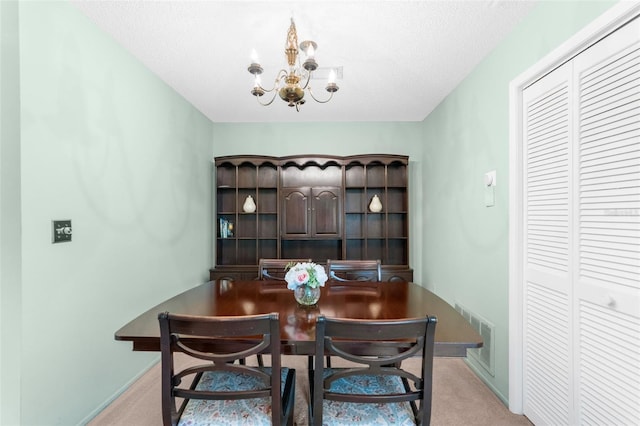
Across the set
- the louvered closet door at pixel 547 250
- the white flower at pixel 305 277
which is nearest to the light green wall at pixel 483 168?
the louvered closet door at pixel 547 250

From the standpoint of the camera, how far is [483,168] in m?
2.32

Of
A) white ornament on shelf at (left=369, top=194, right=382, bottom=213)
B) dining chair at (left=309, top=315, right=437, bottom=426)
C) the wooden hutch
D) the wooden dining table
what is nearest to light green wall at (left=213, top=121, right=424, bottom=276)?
the wooden hutch

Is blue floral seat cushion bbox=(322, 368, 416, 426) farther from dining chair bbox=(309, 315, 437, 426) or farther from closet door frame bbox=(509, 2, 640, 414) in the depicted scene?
closet door frame bbox=(509, 2, 640, 414)

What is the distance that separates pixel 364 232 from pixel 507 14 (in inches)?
94.6

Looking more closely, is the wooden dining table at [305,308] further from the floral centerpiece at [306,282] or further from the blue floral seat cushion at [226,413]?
the blue floral seat cushion at [226,413]

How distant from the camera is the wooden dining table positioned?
122 centimetres

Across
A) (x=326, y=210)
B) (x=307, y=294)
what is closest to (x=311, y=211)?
(x=326, y=210)

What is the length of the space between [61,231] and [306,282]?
1402mm

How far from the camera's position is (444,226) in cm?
313

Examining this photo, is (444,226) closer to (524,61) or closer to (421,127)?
(421,127)

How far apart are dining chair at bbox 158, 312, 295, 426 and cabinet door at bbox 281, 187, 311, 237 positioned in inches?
93.4

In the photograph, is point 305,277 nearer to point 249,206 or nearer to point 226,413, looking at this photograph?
point 226,413

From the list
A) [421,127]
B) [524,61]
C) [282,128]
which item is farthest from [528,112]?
[282,128]

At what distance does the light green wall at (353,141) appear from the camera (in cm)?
382
